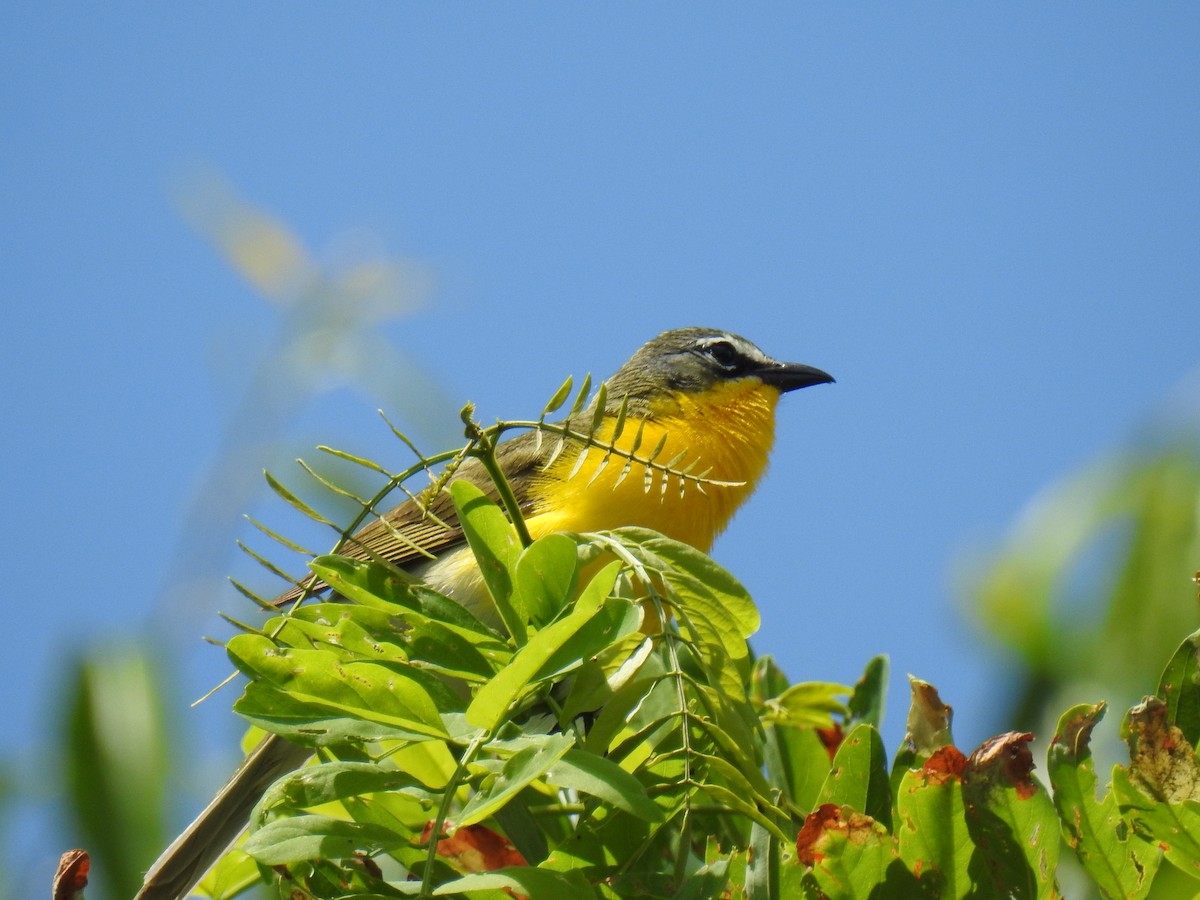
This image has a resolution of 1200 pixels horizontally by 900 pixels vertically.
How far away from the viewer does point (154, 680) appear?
13.7 ft

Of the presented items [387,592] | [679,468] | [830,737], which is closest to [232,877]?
[387,592]

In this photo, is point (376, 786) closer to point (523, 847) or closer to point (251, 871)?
point (523, 847)

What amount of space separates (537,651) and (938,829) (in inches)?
24.8

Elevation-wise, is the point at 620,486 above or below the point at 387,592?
below

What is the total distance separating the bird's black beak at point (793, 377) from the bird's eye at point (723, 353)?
198mm

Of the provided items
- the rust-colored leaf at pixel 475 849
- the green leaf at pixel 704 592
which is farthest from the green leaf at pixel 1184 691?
the rust-colored leaf at pixel 475 849

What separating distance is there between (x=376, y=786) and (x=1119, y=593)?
2.47 metres

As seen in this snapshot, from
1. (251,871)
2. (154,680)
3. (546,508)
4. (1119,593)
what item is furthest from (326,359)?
(1119,593)

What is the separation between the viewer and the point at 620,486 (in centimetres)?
409

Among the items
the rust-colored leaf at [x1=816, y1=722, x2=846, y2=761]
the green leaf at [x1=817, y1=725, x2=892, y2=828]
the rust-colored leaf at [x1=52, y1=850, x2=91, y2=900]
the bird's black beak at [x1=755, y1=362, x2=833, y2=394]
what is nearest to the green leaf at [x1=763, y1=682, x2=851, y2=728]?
the rust-colored leaf at [x1=816, y1=722, x2=846, y2=761]

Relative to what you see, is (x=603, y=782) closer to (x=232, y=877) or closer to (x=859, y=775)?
(x=859, y=775)

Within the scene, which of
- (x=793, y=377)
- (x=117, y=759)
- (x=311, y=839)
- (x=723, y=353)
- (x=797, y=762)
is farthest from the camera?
(x=723, y=353)

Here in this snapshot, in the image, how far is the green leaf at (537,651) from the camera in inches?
64.2

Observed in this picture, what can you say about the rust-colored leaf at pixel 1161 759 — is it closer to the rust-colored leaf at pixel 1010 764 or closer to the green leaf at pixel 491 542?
the rust-colored leaf at pixel 1010 764
